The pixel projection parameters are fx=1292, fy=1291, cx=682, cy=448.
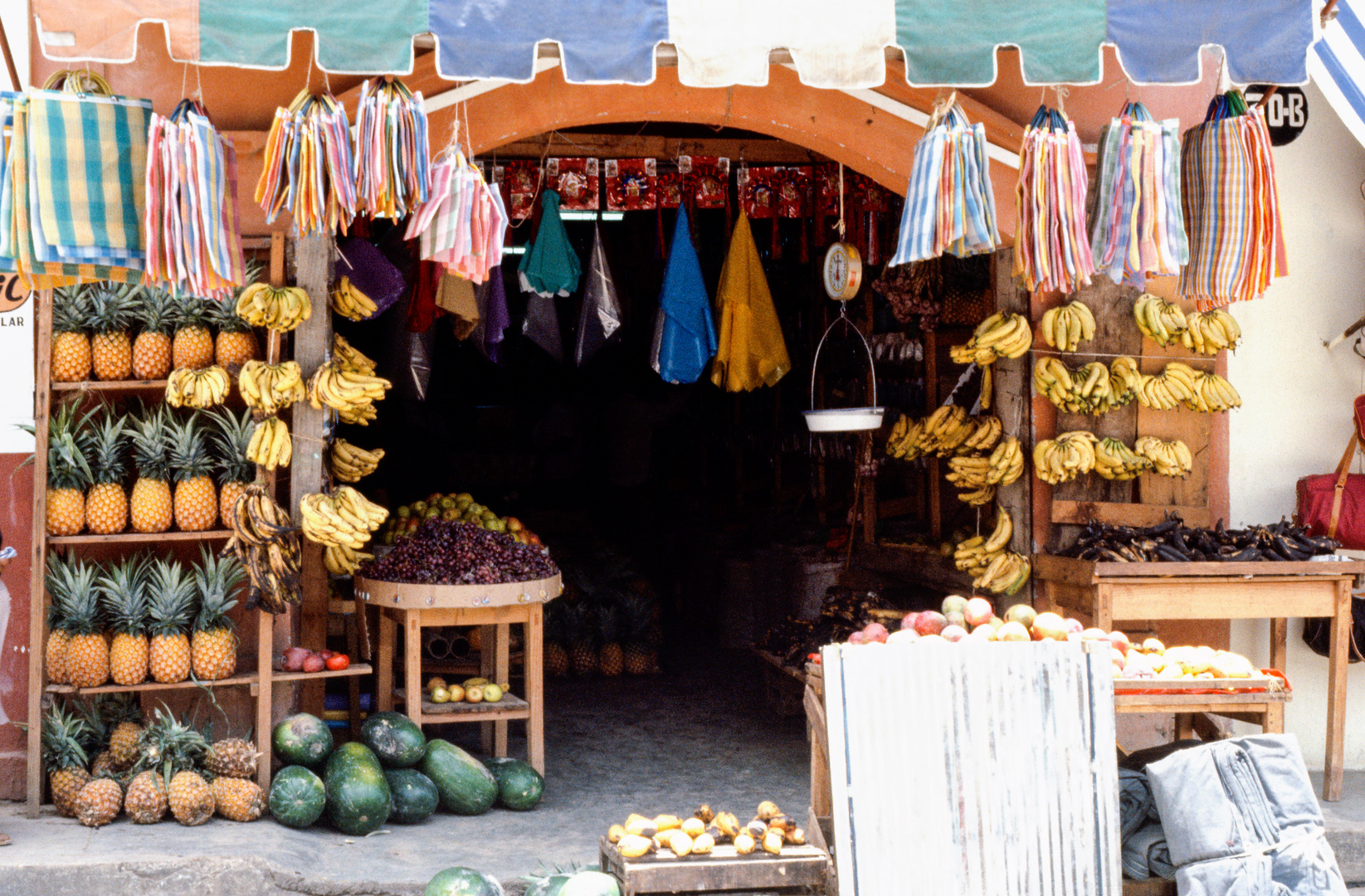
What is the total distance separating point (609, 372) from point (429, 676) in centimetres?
511

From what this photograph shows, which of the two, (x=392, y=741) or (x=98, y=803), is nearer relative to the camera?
(x=98, y=803)

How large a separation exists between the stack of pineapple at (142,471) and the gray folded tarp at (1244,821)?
13.0 ft

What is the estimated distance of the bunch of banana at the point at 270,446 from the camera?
558 centimetres

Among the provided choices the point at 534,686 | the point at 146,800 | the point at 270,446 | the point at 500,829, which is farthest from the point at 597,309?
the point at 146,800

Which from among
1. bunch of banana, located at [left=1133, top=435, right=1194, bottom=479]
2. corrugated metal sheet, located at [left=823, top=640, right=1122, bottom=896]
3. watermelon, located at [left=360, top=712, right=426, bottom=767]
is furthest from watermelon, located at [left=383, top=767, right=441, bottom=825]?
bunch of banana, located at [left=1133, top=435, right=1194, bottom=479]

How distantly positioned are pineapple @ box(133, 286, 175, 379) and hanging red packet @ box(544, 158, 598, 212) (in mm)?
2489

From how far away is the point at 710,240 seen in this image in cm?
991

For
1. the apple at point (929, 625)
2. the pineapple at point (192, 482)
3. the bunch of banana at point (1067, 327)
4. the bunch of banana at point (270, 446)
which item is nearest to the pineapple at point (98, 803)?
the pineapple at point (192, 482)

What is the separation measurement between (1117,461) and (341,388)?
12.1 feet

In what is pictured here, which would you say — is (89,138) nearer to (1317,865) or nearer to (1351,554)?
(1317,865)

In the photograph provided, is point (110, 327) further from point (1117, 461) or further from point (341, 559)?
point (1117, 461)

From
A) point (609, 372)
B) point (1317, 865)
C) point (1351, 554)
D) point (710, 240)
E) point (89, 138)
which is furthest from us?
point (609, 372)

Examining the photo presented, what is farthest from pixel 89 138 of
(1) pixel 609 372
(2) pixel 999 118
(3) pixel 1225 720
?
(1) pixel 609 372

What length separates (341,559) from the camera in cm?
621
